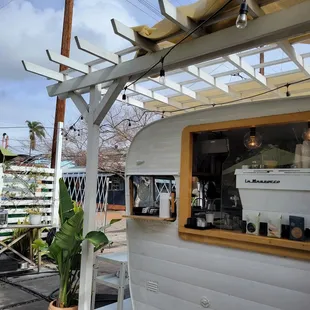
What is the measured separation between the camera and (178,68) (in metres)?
3.21

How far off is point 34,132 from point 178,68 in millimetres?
19513

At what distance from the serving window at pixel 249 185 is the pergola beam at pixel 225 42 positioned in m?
0.63

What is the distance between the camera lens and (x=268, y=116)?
8.26 ft

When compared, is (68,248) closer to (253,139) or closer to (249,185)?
(249,185)

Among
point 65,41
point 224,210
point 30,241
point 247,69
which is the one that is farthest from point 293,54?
point 65,41

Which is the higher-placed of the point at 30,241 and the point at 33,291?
the point at 30,241

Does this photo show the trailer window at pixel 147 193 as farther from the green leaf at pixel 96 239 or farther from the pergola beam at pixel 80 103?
the pergola beam at pixel 80 103

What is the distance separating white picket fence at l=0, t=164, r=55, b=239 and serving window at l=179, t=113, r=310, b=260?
4724mm

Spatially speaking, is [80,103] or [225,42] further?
[80,103]

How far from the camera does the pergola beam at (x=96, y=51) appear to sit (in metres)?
3.06

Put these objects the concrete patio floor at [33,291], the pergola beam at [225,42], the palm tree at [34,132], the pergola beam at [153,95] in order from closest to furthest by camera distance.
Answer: the pergola beam at [225,42] < the concrete patio floor at [33,291] < the pergola beam at [153,95] < the palm tree at [34,132]

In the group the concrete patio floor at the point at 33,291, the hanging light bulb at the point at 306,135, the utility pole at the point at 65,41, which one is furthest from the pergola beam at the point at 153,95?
the utility pole at the point at 65,41

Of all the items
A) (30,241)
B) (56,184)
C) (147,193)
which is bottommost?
(30,241)

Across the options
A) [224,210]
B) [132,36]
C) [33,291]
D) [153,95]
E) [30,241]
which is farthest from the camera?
[30,241]
